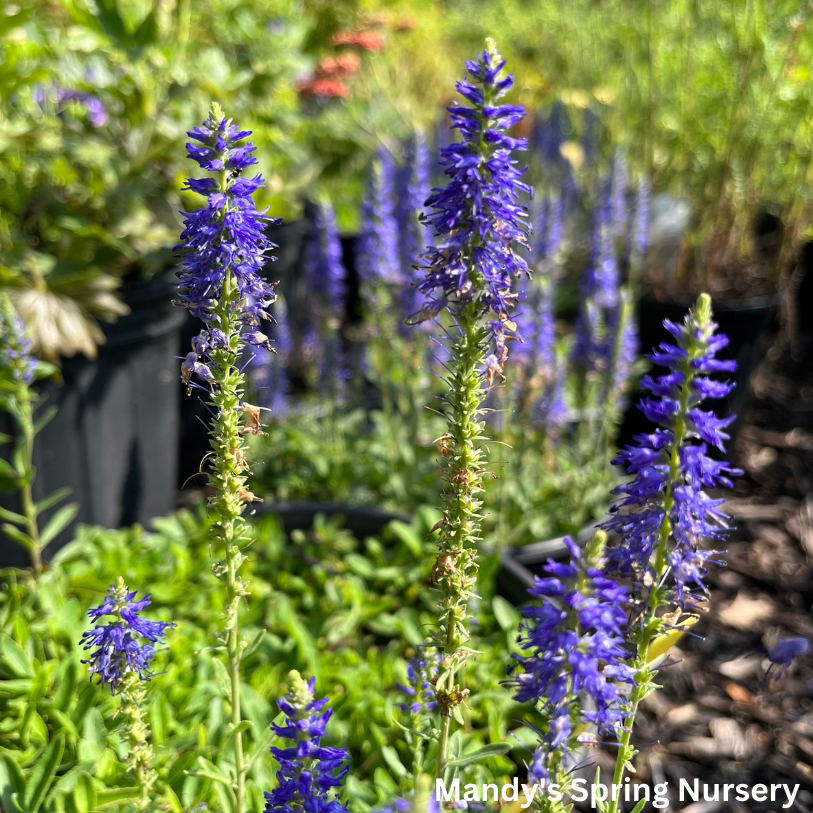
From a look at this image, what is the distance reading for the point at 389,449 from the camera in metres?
3.76

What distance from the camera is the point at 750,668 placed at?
3443mm

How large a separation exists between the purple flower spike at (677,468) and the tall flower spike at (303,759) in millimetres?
619

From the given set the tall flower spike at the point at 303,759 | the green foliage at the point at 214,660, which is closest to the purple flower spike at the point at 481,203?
the tall flower spike at the point at 303,759

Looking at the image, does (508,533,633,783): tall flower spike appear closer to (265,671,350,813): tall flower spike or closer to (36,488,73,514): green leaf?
(265,671,350,813): tall flower spike

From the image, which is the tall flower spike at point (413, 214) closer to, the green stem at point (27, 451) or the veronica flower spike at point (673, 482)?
the green stem at point (27, 451)

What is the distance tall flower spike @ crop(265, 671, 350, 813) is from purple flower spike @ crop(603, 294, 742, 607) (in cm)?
62

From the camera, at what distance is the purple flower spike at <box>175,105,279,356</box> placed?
1.40 m

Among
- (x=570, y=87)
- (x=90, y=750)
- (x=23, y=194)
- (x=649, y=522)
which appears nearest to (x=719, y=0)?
(x=570, y=87)

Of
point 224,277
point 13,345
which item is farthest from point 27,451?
point 224,277

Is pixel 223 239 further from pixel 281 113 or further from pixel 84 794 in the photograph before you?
pixel 281 113

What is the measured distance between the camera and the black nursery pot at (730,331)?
4.48 meters

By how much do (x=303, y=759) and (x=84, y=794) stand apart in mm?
807

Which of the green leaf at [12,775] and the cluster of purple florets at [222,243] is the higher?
the cluster of purple florets at [222,243]

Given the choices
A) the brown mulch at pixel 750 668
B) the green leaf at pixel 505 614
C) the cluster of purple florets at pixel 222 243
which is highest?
the cluster of purple florets at pixel 222 243
